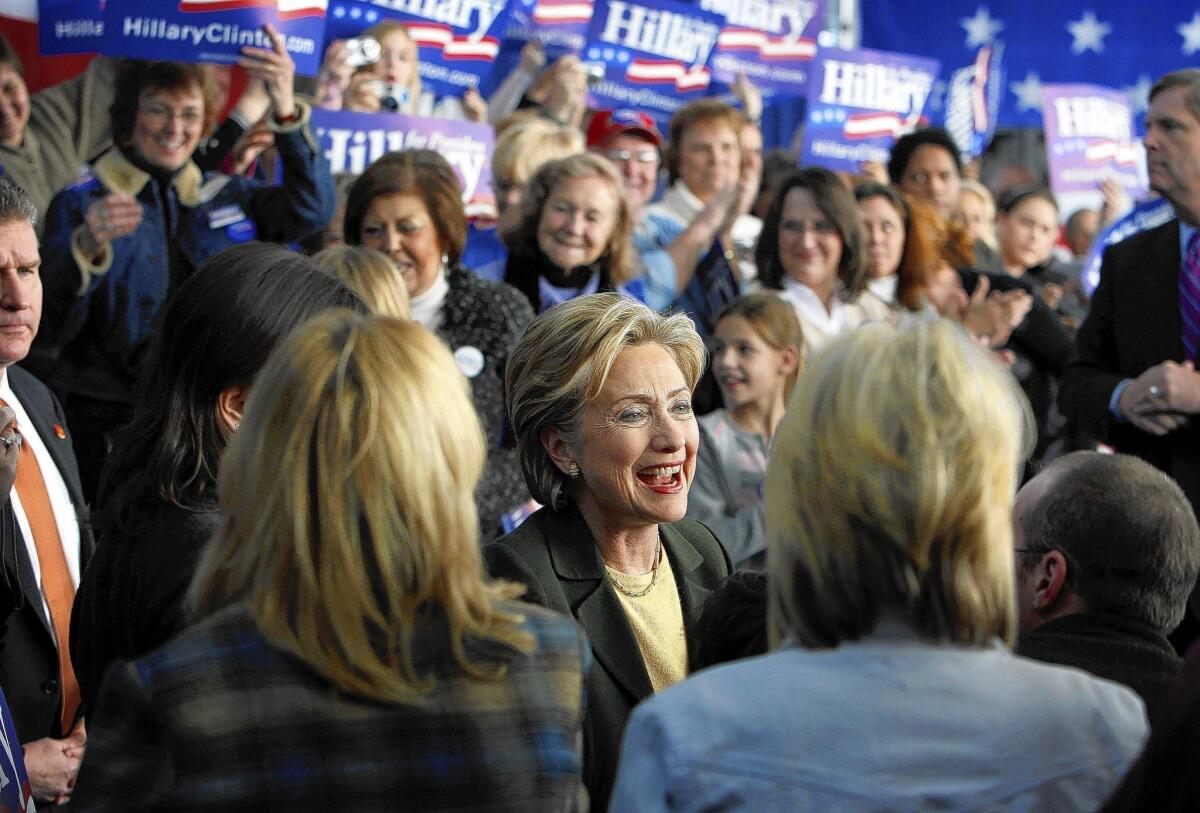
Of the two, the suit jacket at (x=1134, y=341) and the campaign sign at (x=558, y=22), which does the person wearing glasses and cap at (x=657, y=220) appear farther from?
the suit jacket at (x=1134, y=341)

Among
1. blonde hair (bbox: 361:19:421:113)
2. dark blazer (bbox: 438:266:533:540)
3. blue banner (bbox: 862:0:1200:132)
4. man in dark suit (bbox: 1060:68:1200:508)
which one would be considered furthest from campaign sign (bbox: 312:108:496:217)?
blue banner (bbox: 862:0:1200:132)

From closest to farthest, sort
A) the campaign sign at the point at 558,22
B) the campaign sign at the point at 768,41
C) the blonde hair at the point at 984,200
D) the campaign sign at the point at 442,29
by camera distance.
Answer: the campaign sign at the point at 442,29
the campaign sign at the point at 558,22
the blonde hair at the point at 984,200
the campaign sign at the point at 768,41

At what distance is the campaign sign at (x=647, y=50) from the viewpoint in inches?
331

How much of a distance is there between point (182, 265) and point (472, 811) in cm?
378

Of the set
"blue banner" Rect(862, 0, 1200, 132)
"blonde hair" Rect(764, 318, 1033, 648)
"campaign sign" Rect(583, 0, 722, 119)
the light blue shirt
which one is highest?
"blue banner" Rect(862, 0, 1200, 132)

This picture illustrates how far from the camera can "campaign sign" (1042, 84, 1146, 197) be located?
33.2 feet

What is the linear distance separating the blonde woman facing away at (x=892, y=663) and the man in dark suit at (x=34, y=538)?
174 centimetres

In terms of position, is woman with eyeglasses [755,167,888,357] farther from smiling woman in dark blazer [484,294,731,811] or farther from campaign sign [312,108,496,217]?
smiling woman in dark blazer [484,294,731,811]

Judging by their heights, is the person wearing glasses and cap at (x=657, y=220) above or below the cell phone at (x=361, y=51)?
below

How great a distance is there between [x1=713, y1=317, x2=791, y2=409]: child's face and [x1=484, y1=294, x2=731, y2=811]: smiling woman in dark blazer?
2089 mm

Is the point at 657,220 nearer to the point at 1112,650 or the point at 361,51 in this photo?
the point at 361,51

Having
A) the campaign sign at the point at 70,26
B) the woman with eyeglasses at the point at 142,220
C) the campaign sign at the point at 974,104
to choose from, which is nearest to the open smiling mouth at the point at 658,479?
the woman with eyeglasses at the point at 142,220

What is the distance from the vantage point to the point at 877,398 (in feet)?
6.08

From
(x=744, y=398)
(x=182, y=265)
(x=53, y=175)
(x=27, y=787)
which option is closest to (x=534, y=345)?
(x=27, y=787)
